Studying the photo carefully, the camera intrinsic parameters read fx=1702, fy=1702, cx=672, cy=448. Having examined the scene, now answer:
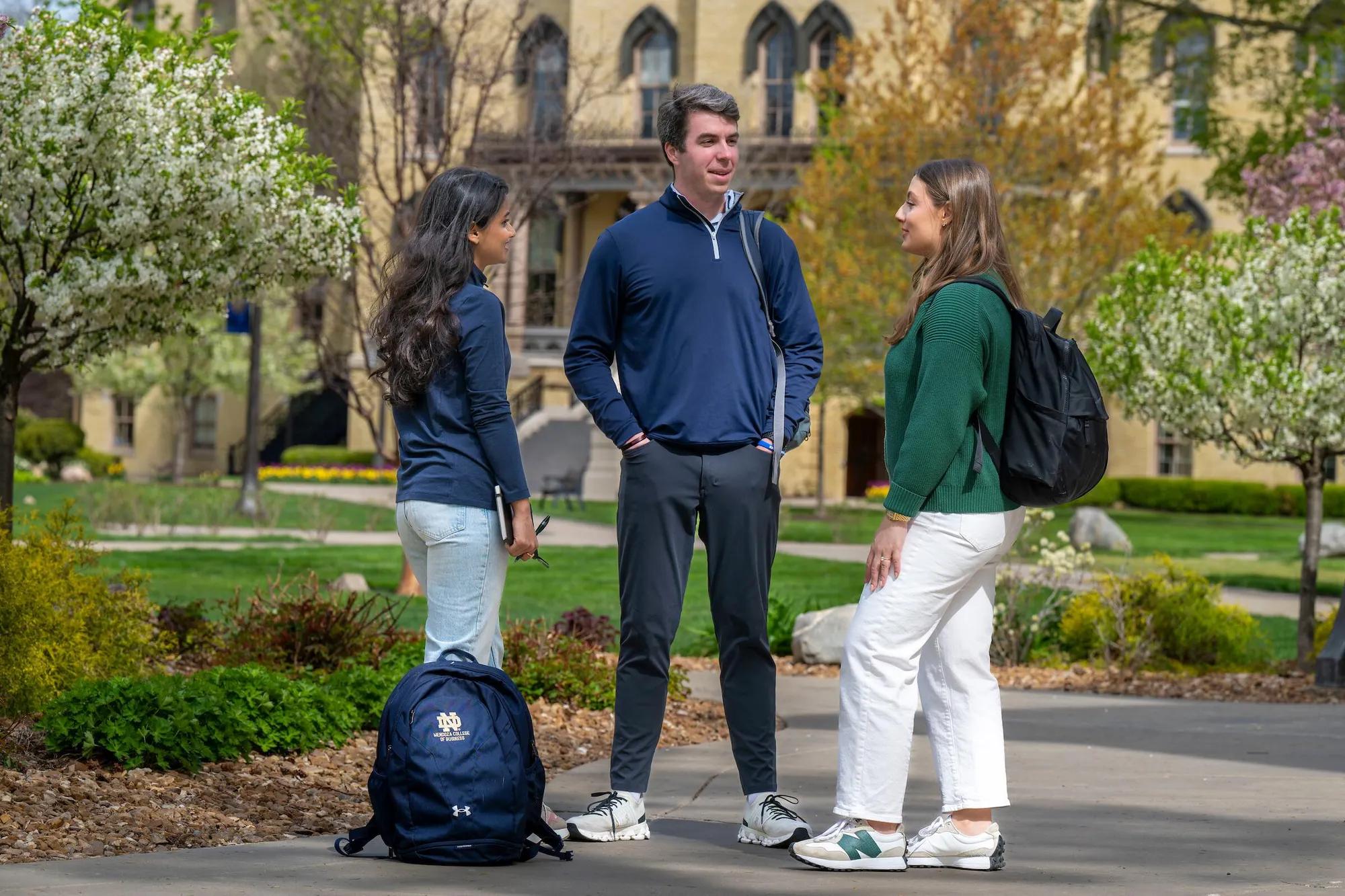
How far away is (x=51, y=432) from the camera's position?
42.2 m

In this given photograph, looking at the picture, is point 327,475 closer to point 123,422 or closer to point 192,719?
point 123,422

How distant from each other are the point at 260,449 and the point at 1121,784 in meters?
42.9

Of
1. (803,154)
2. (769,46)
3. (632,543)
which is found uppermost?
(769,46)

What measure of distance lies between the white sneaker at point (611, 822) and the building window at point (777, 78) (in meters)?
37.3

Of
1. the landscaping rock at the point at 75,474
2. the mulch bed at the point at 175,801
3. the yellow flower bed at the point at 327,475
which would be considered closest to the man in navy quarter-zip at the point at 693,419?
the mulch bed at the point at 175,801

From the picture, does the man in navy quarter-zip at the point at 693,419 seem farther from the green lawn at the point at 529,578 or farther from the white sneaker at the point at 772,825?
the green lawn at the point at 529,578

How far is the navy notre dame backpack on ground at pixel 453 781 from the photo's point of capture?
14.9 feet

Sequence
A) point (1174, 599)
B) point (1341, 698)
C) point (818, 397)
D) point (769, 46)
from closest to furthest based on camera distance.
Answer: point (1341, 698)
point (1174, 599)
point (818, 397)
point (769, 46)

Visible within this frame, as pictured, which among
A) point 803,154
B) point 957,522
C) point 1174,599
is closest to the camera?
point 957,522

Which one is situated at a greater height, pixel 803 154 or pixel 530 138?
pixel 803 154

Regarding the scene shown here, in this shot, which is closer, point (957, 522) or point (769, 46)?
point (957, 522)

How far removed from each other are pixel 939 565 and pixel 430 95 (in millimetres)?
10343

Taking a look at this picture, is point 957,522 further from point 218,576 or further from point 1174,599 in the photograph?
point 218,576

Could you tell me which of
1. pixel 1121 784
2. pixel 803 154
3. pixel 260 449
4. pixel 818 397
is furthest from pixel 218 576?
pixel 260 449
